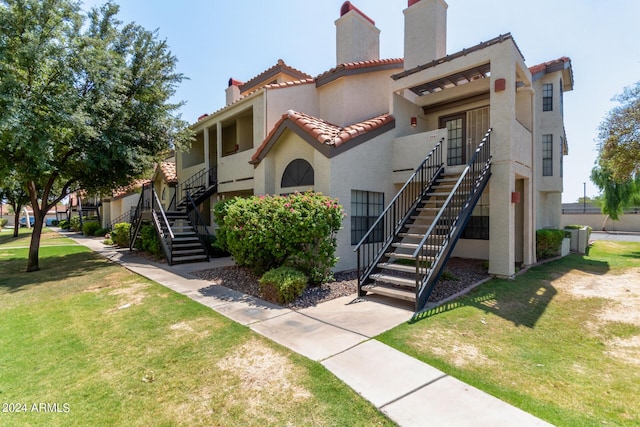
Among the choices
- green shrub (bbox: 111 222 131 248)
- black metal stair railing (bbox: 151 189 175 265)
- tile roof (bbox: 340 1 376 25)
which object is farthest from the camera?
green shrub (bbox: 111 222 131 248)

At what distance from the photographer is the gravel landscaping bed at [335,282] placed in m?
6.69

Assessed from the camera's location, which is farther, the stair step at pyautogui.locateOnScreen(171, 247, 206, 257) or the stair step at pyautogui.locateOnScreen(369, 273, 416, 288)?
the stair step at pyautogui.locateOnScreen(171, 247, 206, 257)

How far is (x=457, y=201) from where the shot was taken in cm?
799

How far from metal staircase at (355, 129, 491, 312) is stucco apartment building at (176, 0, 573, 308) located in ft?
1.43

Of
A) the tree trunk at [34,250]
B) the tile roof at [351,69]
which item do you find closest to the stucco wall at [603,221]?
the tile roof at [351,69]

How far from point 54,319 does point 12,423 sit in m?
3.50

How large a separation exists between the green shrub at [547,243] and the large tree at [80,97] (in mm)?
15113

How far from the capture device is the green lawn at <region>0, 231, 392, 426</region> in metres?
2.96

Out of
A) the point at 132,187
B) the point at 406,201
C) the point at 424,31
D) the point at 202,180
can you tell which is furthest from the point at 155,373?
the point at 132,187

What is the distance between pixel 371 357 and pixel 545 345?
2835 millimetres

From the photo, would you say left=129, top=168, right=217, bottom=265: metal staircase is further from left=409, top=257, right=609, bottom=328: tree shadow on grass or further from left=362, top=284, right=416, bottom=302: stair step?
left=409, top=257, right=609, bottom=328: tree shadow on grass

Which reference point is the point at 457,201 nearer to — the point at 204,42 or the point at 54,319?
the point at 54,319

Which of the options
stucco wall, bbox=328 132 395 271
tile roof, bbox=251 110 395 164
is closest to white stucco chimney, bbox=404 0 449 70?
tile roof, bbox=251 110 395 164

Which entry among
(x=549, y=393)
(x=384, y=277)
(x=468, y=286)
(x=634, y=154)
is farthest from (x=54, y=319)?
(x=634, y=154)
